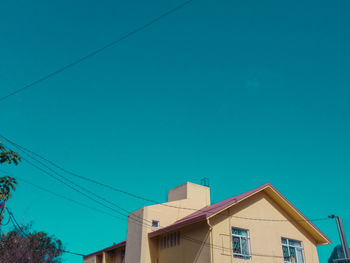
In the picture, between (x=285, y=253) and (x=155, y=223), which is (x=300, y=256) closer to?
(x=285, y=253)

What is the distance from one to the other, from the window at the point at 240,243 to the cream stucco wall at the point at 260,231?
0.24 meters

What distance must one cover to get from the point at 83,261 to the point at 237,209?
17.2 meters

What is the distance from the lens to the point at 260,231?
1978cm

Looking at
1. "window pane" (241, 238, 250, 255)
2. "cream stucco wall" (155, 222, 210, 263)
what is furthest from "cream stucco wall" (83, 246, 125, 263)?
"window pane" (241, 238, 250, 255)

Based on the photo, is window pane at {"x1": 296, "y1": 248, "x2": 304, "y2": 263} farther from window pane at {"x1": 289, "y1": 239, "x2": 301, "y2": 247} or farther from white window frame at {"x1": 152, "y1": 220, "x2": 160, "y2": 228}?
white window frame at {"x1": 152, "y1": 220, "x2": 160, "y2": 228}

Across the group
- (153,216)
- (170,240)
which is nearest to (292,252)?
(170,240)

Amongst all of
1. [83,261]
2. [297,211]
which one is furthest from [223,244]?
[83,261]

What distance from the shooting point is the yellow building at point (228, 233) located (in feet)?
59.0

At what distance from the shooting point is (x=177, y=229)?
1970 centimetres

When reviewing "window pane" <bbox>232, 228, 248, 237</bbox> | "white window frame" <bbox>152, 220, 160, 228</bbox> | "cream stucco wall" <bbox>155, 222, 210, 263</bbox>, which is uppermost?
"white window frame" <bbox>152, 220, 160, 228</bbox>

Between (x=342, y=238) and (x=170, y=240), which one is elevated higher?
(x=170, y=240)

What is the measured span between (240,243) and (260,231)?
1.71m

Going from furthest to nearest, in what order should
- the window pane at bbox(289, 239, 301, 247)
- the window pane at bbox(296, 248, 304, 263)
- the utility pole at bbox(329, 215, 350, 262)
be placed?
the window pane at bbox(289, 239, 301, 247) < the window pane at bbox(296, 248, 304, 263) < the utility pole at bbox(329, 215, 350, 262)

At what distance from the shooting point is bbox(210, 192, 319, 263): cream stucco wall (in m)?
18.0
